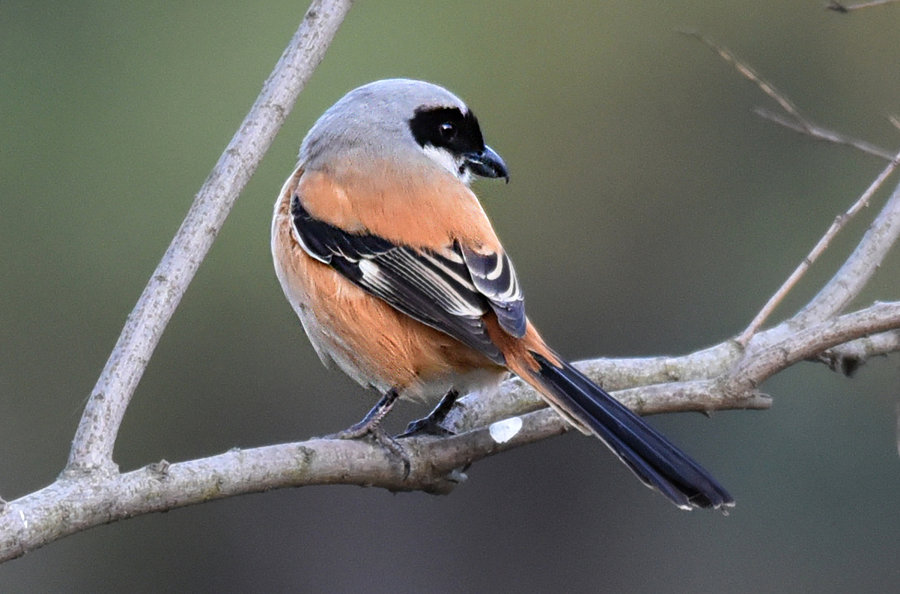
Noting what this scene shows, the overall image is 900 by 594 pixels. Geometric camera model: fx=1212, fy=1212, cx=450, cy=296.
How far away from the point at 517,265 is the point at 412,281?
3.77 metres

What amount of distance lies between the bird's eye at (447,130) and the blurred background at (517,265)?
1.69 metres

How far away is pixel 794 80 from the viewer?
23.5ft

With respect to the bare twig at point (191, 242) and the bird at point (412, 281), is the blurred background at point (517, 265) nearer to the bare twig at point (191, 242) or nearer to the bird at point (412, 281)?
the bird at point (412, 281)

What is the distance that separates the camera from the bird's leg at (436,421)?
2846mm

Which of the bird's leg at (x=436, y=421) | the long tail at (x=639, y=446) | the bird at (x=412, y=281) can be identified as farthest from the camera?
the bird's leg at (x=436, y=421)

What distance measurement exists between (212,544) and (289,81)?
11.2ft

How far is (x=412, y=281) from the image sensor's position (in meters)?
2.82

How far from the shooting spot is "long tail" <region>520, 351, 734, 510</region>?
2.38m

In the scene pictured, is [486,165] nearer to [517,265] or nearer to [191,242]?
[191,242]

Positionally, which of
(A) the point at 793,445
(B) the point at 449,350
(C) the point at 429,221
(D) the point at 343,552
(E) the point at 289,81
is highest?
(E) the point at 289,81

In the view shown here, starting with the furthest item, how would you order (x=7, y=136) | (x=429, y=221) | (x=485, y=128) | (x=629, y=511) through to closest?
(x=485, y=128), (x=7, y=136), (x=629, y=511), (x=429, y=221)

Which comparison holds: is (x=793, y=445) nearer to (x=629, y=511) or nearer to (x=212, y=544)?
(x=629, y=511)

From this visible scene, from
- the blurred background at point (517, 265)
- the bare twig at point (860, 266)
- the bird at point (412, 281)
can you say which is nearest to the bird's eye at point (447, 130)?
the bird at point (412, 281)

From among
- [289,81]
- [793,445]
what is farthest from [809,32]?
[289,81]
